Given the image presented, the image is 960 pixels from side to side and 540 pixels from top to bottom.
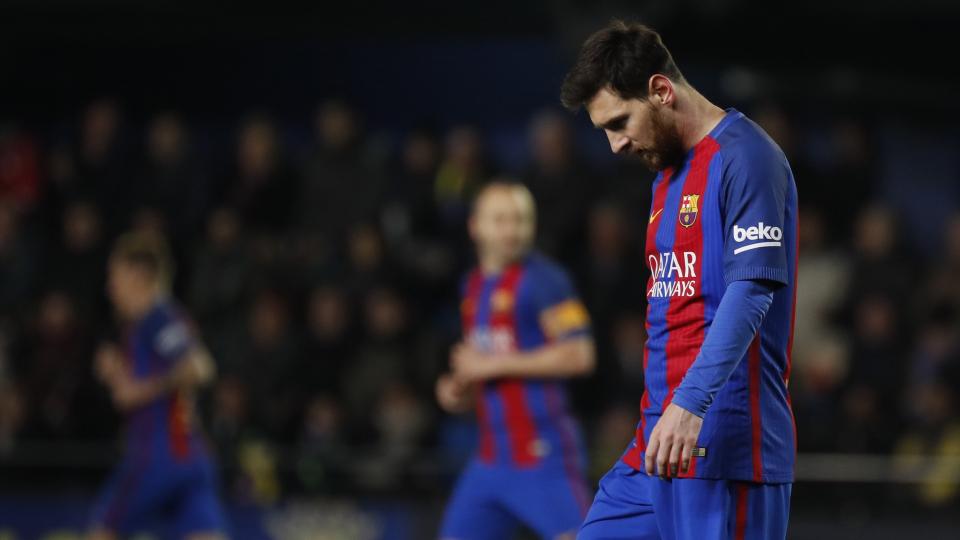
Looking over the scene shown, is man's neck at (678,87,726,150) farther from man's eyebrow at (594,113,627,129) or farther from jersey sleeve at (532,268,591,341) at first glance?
jersey sleeve at (532,268,591,341)

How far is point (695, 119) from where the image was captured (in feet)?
12.3

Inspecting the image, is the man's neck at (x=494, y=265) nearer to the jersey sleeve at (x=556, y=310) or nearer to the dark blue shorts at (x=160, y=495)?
the jersey sleeve at (x=556, y=310)

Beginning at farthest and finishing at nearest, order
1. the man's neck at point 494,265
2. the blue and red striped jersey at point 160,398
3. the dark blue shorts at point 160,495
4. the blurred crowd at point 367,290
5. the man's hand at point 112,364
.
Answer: the blurred crowd at point 367,290, the man's hand at point 112,364, the blue and red striped jersey at point 160,398, the dark blue shorts at point 160,495, the man's neck at point 494,265

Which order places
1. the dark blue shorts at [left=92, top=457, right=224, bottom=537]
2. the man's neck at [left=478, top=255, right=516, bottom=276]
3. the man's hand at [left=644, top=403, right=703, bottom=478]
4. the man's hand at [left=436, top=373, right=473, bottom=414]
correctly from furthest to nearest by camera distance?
the dark blue shorts at [left=92, top=457, right=224, bottom=537]
the man's neck at [left=478, top=255, right=516, bottom=276]
the man's hand at [left=436, top=373, right=473, bottom=414]
the man's hand at [left=644, top=403, right=703, bottom=478]

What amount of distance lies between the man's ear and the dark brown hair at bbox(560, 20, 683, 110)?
0.04 ft

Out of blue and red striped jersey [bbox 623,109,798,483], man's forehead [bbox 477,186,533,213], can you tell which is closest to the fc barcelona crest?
blue and red striped jersey [bbox 623,109,798,483]

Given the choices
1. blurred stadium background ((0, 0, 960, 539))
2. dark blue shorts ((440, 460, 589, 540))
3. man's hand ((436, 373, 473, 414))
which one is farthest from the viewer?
blurred stadium background ((0, 0, 960, 539))

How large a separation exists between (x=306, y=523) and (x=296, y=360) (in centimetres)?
131

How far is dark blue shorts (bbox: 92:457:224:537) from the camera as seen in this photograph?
24.9ft

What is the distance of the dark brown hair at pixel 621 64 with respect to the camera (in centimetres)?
362

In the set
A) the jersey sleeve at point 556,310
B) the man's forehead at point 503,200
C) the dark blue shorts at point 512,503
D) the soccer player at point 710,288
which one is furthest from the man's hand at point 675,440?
the man's forehead at point 503,200

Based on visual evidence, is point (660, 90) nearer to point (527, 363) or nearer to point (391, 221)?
point (527, 363)

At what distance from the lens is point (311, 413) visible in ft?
32.3

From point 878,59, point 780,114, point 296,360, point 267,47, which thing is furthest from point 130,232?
point 878,59
